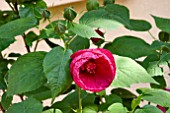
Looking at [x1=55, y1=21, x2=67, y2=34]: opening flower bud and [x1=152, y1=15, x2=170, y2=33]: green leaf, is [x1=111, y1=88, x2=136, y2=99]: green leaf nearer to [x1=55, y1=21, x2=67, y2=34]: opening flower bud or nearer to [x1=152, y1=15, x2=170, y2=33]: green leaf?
[x1=152, y1=15, x2=170, y2=33]: green leaf

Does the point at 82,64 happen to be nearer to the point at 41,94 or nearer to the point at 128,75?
the point at 128,75

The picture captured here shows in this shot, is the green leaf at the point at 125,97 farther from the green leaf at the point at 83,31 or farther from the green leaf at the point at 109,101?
the green leaf at the point at 83,31

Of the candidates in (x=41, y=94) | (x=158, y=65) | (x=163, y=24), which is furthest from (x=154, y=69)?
(x=41, y=94)

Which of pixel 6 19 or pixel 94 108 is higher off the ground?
pixel 6 19

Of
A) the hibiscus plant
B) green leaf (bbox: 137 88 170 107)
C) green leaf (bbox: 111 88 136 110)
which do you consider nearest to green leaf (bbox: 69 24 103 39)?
the hibiscus plant

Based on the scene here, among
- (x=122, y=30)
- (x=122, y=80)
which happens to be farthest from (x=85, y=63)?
(x=122, y=30)

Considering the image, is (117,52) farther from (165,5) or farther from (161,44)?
(165,5)
